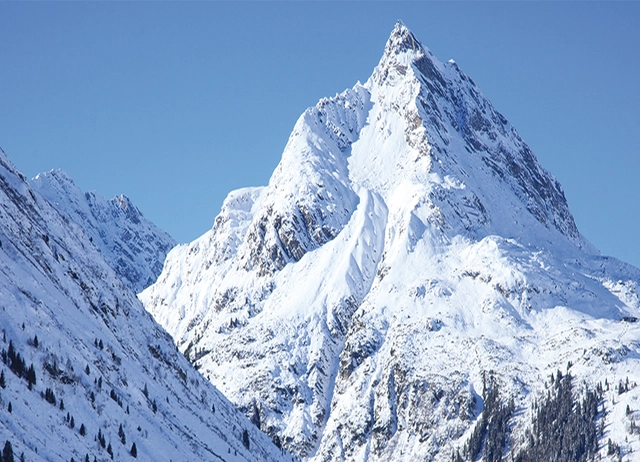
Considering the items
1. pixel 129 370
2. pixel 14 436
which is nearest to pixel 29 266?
pixel 129 370

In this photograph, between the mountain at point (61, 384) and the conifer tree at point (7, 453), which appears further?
the mountain at point (61, 384)

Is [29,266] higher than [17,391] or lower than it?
higher

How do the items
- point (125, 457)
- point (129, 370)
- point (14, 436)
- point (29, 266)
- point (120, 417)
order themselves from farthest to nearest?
point (129, 370) → point (29, 266) → point (120, 417) → point (125, 457) → point (14, 436)

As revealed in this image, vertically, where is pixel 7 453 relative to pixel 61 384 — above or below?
below

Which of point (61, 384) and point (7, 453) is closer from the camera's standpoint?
point (7, 453)

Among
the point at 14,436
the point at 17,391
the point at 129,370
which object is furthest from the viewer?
the point at 129,370

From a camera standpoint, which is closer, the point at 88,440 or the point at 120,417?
the point at 88,440

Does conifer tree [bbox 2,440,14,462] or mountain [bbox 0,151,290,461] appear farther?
mountain [bbox 0,151,290,461]

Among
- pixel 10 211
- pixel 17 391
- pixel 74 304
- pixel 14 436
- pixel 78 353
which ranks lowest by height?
pixel 14 436

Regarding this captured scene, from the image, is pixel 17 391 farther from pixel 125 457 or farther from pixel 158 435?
pixel 158 435

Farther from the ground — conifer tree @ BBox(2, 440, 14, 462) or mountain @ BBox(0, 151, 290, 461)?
mountain @ BBox(0, 151, 290, 461)

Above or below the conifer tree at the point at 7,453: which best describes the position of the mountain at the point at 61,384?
above
